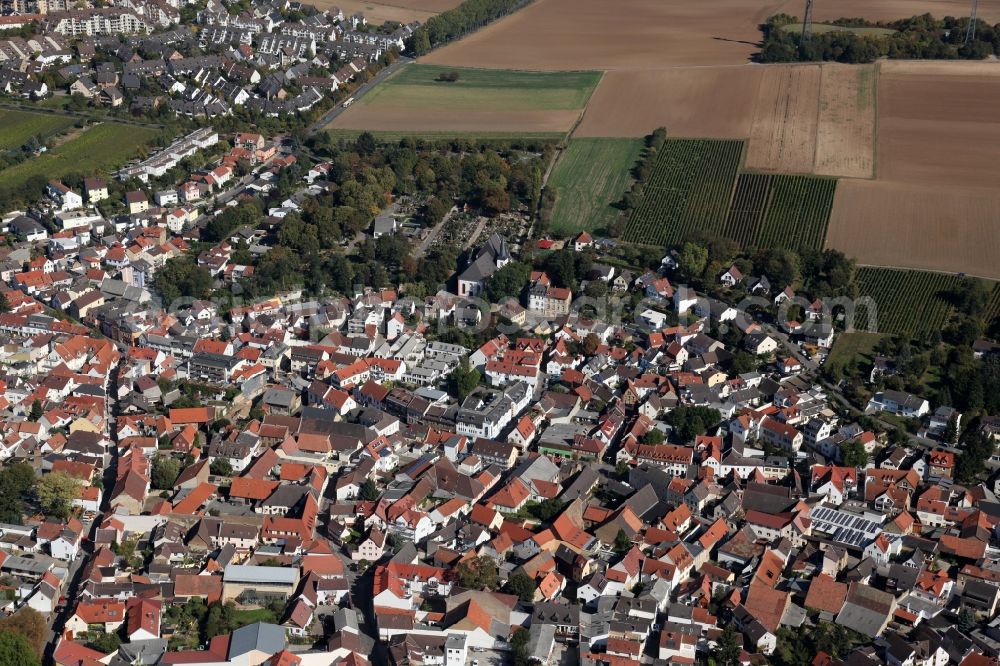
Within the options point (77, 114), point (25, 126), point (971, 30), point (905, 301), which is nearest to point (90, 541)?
point (905, 301)

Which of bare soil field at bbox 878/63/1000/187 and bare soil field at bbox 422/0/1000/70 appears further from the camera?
bare soil field at bbox 422/0/1000/70

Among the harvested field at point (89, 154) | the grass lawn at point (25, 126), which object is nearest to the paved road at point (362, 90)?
the harvested field at point (89, 154)

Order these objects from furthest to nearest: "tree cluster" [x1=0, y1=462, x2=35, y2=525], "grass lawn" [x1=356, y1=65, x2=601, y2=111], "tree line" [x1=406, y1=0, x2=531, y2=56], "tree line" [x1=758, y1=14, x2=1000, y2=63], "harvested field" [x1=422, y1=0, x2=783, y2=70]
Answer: "tree line" [x1=406, y1=0, x2=531, y2=56] → "harvested field" [x1=422, y1=0, x2=783, y2=70] → "tree line" [x1=758, y1=14, x2=1000, y2=63] → "grass lawn" [x1=356, y1=65, x2=601, y2=111] → "tree cluster" [x1=0, y1=462, x2=35, y2=525]

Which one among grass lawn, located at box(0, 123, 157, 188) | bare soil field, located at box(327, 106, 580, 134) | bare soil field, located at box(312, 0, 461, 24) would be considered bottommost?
bare soil field, located at box(327, 106, 580, 134)

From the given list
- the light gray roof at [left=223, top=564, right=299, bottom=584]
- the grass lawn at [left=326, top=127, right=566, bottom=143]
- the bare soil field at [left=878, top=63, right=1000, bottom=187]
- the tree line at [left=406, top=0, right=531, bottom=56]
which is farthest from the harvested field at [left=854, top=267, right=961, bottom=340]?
the tree line at [left=406, top=0, right=531, bottom=56]

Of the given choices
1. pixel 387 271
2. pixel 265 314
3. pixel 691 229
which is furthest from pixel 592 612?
pixel 691 229

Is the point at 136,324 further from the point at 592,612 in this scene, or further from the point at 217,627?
the point at 592,612

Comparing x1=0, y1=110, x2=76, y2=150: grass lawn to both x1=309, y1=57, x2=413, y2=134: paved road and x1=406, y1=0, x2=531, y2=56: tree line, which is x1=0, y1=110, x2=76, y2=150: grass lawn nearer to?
x1=309, y1=57, x2=413, y2=134: paved road
